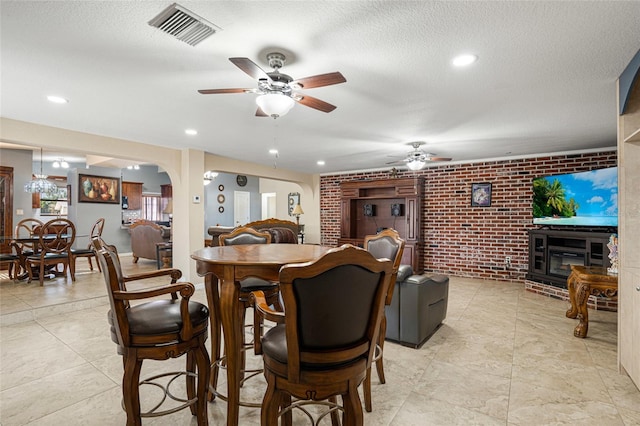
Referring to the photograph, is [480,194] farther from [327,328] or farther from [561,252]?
[327,328]

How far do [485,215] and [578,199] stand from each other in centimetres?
163

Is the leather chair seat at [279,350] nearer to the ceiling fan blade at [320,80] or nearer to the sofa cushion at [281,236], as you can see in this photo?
the ceiling fan blade at [320,80]

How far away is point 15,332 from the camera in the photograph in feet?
10.5

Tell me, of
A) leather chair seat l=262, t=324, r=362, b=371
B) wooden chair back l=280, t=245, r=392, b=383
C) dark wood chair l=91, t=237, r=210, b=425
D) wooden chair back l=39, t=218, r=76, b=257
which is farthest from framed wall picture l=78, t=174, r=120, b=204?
wooden chair back l=280, t=245, r=392, b=383

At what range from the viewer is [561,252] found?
15.0 ft

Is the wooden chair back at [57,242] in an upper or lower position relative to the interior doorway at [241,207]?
lower

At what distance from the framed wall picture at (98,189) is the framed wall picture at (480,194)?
8642 millimetres

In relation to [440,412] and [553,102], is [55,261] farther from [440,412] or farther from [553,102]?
[553,102]

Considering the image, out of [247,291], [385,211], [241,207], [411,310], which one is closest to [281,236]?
[385,211]

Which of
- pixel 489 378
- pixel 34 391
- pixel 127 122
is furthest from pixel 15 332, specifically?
pixel 489 378

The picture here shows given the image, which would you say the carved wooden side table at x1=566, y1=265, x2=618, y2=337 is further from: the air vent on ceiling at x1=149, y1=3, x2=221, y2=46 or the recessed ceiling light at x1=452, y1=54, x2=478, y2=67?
the air vent on ceiling at x1=149, y1=3, x2=221, y2=46

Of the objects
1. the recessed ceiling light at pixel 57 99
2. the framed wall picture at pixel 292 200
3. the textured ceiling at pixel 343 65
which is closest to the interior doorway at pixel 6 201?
the textured ceiling at pixel 343 65

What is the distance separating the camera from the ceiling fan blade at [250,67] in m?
1.69

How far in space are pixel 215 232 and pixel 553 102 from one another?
530cm
